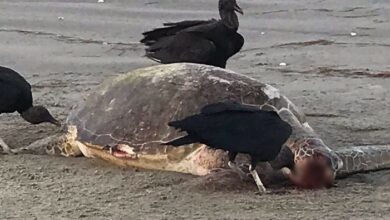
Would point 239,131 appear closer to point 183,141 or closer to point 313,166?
point 183,141

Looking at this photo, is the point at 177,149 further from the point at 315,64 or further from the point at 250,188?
the point at 315,64

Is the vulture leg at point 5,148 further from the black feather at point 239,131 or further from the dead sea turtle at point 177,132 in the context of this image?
the black feather at point 239,131

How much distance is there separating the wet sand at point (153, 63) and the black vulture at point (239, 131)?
0.77ft

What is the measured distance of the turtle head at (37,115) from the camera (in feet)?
20.3

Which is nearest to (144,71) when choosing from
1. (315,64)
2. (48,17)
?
(315,64)

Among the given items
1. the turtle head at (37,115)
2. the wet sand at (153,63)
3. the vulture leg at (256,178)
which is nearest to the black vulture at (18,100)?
the turtle head at (37,115)

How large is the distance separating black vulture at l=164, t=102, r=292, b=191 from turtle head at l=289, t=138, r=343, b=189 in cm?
28

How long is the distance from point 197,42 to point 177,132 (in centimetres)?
231

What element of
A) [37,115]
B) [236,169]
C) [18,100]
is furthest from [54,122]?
[236,169]

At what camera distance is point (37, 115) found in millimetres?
6207

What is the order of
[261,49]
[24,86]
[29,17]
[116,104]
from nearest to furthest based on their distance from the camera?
[116,104], [24,86], [261,49], [29,17]

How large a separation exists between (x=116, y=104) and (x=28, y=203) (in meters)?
1.07

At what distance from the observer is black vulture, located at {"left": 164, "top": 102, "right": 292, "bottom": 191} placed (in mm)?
4535

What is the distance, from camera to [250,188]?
482cm
